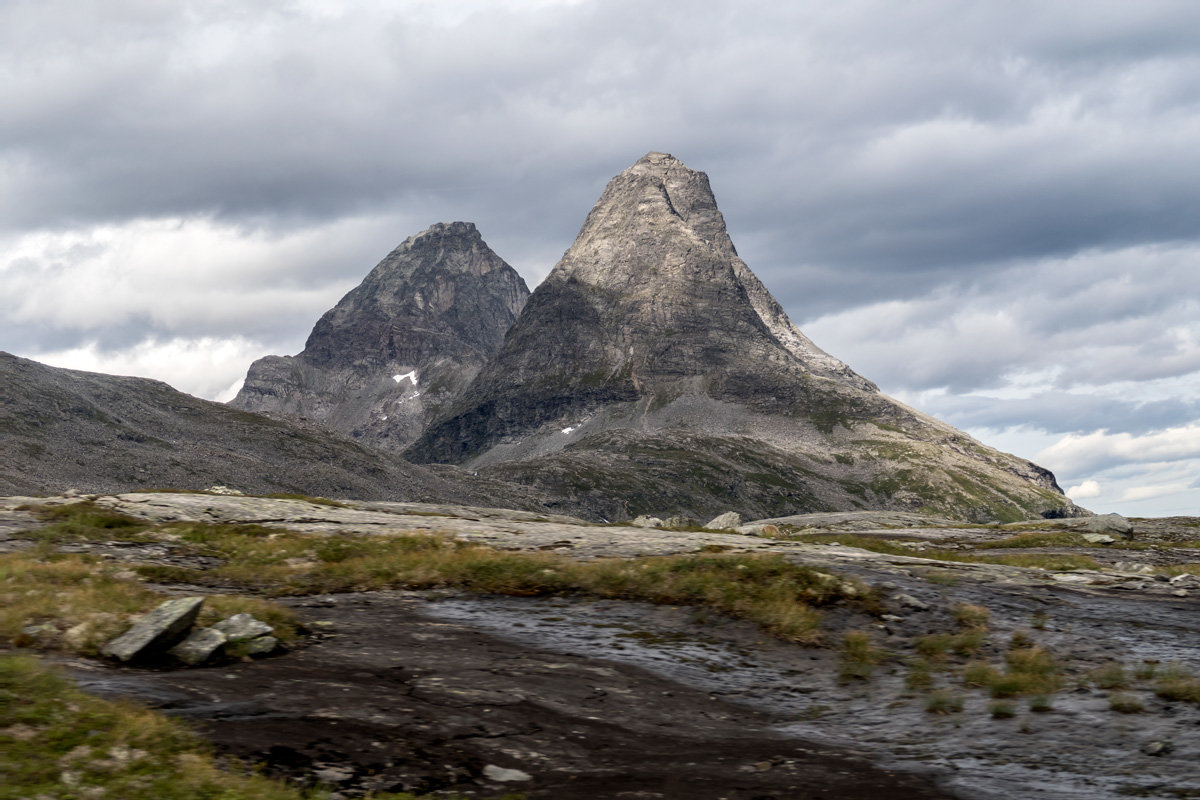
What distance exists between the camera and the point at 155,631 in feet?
48.5

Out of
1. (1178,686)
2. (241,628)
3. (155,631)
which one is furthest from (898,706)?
(155,631)

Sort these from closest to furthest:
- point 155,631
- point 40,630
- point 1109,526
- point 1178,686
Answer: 1. point 155,631
2. point 40,630
3. point 1178,686
4. point 1109,526

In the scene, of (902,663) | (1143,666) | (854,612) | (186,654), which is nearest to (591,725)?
(186,654)

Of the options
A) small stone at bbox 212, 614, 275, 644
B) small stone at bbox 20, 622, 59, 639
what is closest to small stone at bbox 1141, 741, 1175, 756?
small stone at bbox 212, 614, 275, 644

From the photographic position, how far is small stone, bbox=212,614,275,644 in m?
16.0

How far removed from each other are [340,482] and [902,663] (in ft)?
631

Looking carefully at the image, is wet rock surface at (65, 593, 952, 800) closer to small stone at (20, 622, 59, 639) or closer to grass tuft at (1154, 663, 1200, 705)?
small stone at (20, 622, 59, 639)

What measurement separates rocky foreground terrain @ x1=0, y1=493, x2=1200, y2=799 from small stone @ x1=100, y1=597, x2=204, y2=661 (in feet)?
1.37

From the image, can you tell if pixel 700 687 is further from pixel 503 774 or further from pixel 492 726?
pixel 503 774

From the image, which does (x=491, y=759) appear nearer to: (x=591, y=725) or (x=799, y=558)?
(x=591, y=725)

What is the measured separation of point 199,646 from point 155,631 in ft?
2.73

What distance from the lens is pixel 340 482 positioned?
197 m

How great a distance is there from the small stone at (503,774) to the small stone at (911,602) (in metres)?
15.6

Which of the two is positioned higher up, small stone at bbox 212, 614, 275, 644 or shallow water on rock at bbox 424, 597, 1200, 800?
small stone at bbox 212, 614, 275, 644
